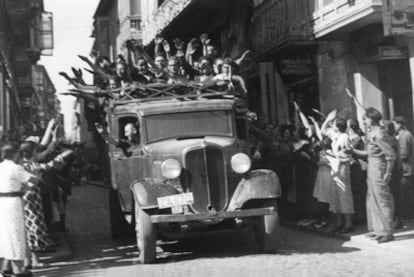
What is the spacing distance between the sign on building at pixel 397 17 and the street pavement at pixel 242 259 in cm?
427

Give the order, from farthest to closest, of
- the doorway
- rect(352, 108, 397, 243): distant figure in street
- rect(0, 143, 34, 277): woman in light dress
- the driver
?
the doorway
the driver
rect(352, 108, 397, 243): distant figure in street
rect(0, 143, 34, 277): woman in light dress

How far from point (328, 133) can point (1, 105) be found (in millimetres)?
18444

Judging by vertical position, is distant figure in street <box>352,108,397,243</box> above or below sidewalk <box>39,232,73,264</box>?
above

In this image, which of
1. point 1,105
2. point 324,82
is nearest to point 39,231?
point 324,82

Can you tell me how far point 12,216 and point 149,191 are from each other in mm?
1815

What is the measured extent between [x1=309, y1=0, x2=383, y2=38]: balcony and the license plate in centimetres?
685

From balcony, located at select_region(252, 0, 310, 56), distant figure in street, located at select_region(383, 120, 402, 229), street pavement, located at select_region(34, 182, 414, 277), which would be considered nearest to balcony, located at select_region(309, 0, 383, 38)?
balcony, located at select_region(252, 0, 310, 56)

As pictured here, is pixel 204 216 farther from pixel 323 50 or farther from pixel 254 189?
pixel 323 50

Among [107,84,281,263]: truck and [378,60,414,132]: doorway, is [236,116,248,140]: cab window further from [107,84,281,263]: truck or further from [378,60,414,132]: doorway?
[378,60,414,132]: doorway

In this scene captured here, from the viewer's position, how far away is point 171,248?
32.4ft

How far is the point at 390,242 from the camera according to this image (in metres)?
9.23

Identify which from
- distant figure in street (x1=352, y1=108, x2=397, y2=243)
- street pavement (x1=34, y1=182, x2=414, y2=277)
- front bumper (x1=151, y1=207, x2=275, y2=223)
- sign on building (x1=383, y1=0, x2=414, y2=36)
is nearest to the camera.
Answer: street pavement (x1=34, y1=182, x2=414, y2=277)

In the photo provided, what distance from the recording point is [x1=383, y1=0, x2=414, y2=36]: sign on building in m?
12.1

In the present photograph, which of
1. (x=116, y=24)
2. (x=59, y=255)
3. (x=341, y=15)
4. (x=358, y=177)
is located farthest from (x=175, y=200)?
(x=116, y=24)
